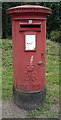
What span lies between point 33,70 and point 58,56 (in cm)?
439

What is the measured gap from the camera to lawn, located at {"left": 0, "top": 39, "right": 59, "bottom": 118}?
3663 millimetres

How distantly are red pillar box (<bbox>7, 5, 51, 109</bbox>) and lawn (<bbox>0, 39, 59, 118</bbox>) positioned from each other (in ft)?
0.65

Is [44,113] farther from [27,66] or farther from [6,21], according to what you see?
[6,21]

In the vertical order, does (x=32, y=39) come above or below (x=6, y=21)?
above

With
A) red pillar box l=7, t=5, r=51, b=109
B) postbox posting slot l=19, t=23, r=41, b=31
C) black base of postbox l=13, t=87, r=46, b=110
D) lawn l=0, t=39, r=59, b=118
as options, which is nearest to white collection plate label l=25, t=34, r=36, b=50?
red pillar box l=7, t=5, r=51, b=109

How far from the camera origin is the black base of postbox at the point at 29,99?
371 cm

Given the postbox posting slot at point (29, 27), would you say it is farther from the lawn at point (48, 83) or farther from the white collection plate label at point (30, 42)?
the lawn at point (48, 83)

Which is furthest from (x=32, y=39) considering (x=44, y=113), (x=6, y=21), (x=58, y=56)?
(x=6, y=21)

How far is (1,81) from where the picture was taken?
5.14m

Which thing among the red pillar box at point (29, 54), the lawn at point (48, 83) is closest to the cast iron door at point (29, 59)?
the red pillar box at point (29, 54)

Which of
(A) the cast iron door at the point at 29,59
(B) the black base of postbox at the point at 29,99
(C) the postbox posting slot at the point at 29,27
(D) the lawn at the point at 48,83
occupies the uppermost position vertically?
(C) the postbox posting slot at the point at 29,27

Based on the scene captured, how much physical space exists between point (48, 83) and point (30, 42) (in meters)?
1.85

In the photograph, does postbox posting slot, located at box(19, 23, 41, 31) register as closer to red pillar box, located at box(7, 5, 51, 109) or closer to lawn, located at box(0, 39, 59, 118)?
red pillar box, located at box(7, 5, 51, 109)

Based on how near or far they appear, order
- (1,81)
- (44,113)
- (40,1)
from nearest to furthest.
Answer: (44,113), (1,81), (40,1)
